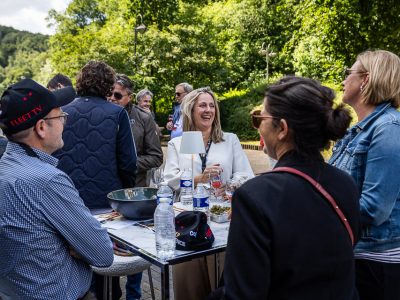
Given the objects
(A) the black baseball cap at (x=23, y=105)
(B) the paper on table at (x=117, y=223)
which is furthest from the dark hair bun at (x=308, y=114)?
(B) the paper on table at (x=117, y=223)

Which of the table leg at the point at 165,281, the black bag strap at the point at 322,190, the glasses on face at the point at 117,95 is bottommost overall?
the table leg at the point at 165,281

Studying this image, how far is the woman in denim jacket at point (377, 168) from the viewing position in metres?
2.13

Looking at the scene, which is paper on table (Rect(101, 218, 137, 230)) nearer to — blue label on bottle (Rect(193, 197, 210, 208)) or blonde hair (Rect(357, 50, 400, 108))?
blue label on bottle (Rect(193, 197, 210, 208))

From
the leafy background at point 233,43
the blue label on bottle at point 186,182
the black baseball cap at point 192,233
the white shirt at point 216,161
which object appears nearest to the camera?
the black baseball cap at point 192,233

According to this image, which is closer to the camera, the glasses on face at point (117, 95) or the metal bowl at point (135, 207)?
the metal bowl at point (135, 207)

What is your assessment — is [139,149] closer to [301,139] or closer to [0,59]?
[301,139]

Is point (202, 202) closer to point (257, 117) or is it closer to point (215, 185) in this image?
→ point (215, 185)

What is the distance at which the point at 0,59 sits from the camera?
100 meters

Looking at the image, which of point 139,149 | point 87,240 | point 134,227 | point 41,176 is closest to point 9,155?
point 41,176

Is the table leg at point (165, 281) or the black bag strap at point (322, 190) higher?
the black bag strap at point (322, 190)

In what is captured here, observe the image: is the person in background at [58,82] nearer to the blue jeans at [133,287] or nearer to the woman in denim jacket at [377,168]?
the blue jeans at [133,287]

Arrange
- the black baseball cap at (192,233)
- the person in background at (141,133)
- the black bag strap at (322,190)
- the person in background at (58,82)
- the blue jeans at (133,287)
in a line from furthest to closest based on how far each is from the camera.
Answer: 1. the person in background at (58,82)
2. the person in background at (141,133)
3. the blue jeans at (133,287)
4. the black baseball cap at (192,233)
5. the black bag strap at (322,190)

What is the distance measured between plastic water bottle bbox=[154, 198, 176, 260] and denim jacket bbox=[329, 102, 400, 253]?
100cm

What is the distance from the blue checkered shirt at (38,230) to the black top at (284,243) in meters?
0.86
